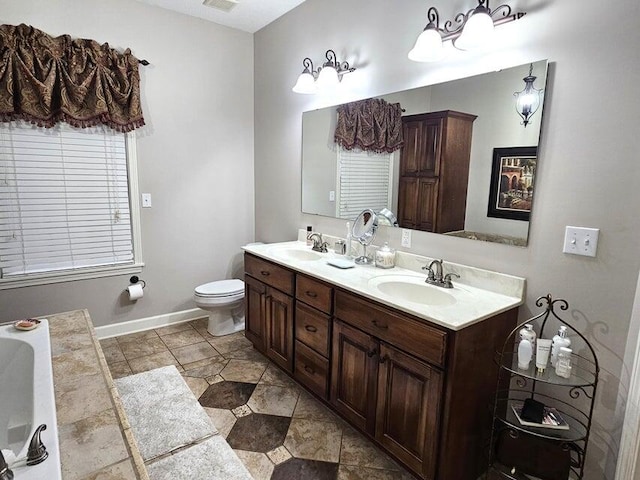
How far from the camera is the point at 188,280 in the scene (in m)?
3.59

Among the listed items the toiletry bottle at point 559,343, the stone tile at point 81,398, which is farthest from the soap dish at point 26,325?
the toiletry bottle at point 559,343

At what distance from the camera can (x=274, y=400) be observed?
2352 millimetres

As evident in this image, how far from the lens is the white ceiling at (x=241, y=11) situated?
2.97 meters

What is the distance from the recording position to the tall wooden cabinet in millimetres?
2000

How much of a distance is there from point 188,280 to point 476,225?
8.84ft

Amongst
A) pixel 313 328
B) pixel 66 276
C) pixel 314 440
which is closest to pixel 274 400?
pixel 314 440

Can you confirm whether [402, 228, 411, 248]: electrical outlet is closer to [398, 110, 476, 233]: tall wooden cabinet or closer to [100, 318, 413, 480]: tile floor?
[398, 110, 476, 233]: tall wooden cabinet

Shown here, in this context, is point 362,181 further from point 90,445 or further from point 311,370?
point 90,445

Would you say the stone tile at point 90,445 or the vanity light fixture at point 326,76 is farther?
the vanity light fixture at point 326,76

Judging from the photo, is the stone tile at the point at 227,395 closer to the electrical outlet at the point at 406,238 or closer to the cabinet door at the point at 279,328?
the cabinet door at the point at 279,328

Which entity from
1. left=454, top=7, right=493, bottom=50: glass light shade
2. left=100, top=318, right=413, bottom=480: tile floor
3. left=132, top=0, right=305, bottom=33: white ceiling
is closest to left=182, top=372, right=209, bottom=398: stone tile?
left=100, top=318, right=413, bottom=480: tile floor

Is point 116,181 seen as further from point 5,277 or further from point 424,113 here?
point 424,113

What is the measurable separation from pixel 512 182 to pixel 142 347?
9.64 ft

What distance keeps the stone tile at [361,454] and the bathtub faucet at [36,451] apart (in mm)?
1275
